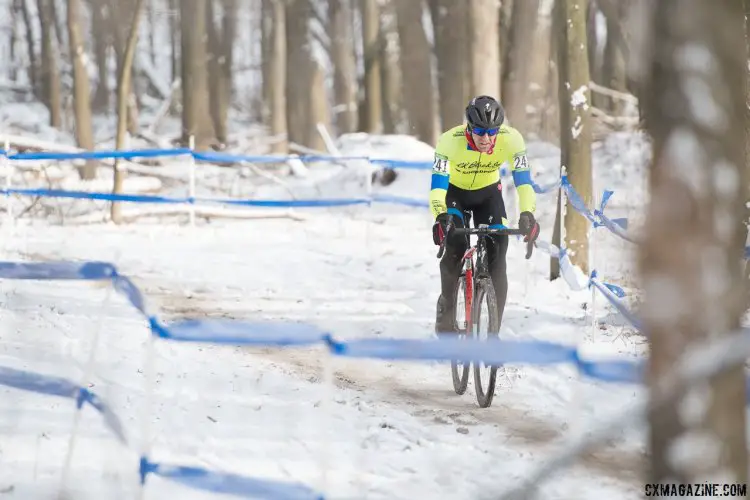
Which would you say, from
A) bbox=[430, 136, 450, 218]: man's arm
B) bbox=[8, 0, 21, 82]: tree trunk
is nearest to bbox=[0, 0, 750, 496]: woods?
bbox=[8, 0, 21, 82]: tree trunk

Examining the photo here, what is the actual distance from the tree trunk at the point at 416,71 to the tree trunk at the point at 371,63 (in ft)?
4.33

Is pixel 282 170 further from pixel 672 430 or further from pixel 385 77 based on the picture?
pixel 672 430

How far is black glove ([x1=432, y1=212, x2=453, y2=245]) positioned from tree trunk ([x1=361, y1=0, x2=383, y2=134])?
19.5 meters

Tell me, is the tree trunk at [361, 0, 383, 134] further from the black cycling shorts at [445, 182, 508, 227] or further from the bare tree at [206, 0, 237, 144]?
the black cycling shorts at [445, 182, 508, 227]

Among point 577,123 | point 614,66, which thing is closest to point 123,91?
point 577,123

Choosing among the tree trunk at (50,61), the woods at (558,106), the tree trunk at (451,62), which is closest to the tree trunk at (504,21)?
the woods at (558,106)

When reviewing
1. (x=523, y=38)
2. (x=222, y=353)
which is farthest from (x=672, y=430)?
(x=523, y=38)

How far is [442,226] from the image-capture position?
6.96 meters

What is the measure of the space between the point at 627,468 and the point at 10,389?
3711 millimetres

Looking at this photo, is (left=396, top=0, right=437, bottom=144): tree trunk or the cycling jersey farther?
(left=396, top=0, right=437, bottom=144): tree trunk

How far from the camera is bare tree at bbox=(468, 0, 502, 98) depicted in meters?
17.9

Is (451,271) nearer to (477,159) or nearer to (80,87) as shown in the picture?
(477,159)

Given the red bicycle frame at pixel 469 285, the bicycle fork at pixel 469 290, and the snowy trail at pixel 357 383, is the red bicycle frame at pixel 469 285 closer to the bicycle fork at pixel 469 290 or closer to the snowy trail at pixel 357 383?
the bicycle fork at pixel 469 290

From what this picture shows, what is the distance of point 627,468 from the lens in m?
5.56
